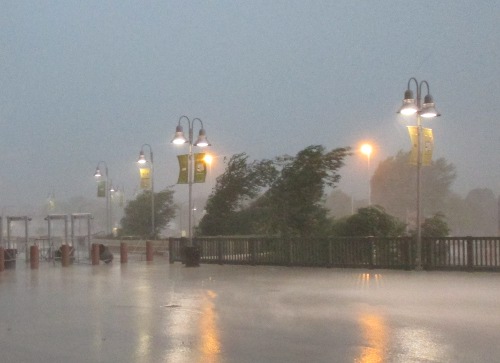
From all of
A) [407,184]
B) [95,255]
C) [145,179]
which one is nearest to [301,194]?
[95,255]

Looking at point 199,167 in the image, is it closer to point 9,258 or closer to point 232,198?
point 9,258

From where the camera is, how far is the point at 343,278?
63.9 feet

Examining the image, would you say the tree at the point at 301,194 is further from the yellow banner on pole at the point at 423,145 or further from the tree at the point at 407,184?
the tree at the point at 407,184

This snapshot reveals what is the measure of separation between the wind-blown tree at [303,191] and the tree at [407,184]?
40362 mm

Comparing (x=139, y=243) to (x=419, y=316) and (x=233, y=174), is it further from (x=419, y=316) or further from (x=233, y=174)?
(x=419, y=316)

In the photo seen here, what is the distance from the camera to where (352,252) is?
894 inches

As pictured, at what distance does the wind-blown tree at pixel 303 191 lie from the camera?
28.3 m

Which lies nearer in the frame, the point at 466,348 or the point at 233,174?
the point at 466,348

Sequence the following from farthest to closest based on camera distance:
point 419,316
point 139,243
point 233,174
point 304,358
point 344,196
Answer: point 344,196 < point 139,243 < point 233,174 < point 419,316 < point 304,358

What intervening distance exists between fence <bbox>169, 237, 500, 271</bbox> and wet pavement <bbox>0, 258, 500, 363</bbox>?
0.89m

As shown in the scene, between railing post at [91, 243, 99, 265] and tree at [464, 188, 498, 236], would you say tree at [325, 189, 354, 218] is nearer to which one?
tree at [464, 188, 498, 236]

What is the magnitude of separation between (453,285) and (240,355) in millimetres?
9633

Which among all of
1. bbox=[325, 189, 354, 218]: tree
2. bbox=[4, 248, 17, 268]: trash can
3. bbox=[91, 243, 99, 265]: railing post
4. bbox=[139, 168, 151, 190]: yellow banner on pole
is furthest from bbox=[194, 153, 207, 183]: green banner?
bbox=[325, 189, 354, 218]: tree

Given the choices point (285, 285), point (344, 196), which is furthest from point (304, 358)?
point (344, 196)
